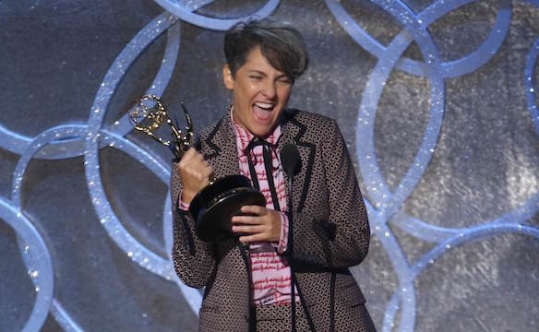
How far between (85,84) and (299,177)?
157 centimetres

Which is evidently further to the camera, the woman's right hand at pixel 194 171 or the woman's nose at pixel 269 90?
the woman's nose at pixel 269 90

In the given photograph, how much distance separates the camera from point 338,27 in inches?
120

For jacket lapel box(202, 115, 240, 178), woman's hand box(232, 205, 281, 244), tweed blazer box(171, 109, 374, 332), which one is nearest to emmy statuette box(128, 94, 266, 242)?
woman's hand box(232, 205, 281, 244)

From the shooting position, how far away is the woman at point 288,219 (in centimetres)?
172

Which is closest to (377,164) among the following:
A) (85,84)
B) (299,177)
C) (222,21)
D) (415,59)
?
(415,59)

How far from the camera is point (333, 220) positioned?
5.86 ft

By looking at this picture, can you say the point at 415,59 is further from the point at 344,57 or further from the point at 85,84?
the point at 85,84

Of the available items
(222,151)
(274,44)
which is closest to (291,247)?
(222,151)

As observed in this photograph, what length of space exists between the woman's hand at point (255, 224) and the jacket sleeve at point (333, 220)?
8 centimetres

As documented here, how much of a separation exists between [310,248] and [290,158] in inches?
7.2

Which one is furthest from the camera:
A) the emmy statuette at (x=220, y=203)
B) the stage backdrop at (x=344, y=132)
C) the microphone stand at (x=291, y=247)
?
the stage backdrop at (x=344, y=132)

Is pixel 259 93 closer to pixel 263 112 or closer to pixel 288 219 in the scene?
pixel 263 112

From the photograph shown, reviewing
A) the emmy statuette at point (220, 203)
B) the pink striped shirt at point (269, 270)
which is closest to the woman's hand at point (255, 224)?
the emmy statuette at point (220, 203)

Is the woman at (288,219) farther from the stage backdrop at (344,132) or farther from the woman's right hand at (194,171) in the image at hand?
the stage backdrop at (344,132)
